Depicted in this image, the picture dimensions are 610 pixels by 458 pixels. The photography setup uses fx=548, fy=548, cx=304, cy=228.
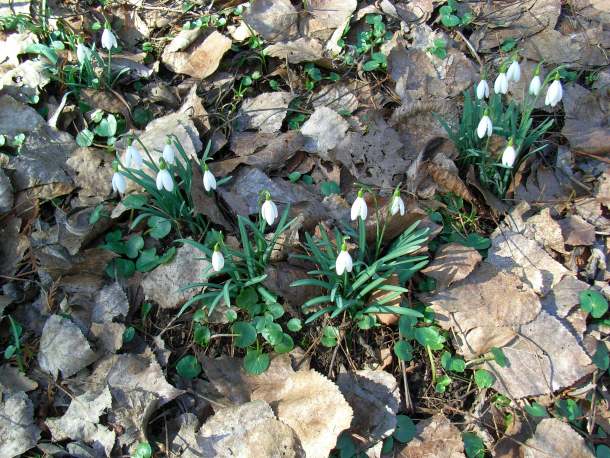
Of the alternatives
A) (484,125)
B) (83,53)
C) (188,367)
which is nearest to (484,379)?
(484,125)

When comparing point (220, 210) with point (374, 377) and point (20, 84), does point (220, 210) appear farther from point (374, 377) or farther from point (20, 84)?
point (20, 84)

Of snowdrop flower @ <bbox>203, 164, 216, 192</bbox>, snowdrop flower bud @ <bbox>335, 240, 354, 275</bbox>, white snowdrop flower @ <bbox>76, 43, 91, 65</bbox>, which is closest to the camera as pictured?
snowdrop flower bud @ <bbox>335, 240, 354, 275</bbox>

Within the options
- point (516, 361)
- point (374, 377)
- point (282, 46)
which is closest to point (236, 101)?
point (282, 46)

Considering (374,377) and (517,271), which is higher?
(517,271)

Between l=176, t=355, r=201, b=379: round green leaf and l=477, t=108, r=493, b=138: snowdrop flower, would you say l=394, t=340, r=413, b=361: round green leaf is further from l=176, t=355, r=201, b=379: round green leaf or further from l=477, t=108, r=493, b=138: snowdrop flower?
l=477, t=108, r=493, b=138: snowdrop flower

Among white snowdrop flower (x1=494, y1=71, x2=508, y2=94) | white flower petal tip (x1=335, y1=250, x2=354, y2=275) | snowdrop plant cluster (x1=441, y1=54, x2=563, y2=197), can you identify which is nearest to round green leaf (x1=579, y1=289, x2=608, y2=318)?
snowdrop plant cluster (x1=441, y1=54, x2=563, y2=197)

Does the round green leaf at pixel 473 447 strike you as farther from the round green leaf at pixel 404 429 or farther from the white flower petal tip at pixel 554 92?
the white flower petal tip at pixel 554 92

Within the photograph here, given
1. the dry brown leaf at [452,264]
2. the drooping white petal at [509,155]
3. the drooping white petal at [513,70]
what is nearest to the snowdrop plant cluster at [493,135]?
the drooping white petal at [513,70]
